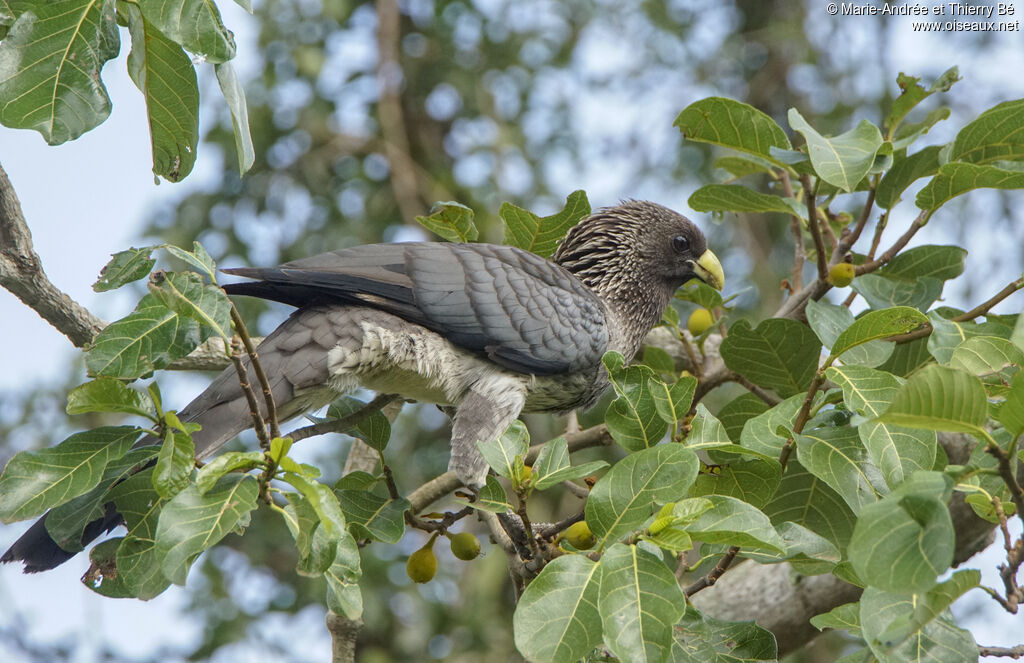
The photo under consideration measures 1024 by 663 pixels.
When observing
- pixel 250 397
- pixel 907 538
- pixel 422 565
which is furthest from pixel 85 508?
pixel 907 538

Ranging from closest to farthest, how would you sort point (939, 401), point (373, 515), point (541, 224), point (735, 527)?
1. point (939, 401)
2. point (735, 527)
3. point (373, 515)
4. point (541, 224)

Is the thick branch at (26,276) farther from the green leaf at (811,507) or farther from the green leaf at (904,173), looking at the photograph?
the green leaf at (904,173)

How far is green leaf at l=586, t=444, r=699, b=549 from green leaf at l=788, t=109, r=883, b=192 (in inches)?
32.3

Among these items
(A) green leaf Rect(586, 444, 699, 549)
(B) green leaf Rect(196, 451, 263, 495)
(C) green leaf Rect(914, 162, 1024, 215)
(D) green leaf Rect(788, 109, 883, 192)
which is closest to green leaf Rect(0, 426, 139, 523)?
(B) green leaf Rect(196, 451, 263, 495)

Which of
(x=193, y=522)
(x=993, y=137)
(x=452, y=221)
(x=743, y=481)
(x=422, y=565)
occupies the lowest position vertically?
(x=422, y=565)

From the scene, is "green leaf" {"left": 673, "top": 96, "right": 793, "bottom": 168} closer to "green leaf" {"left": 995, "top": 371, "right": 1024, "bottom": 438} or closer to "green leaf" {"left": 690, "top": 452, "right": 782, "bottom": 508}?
"green leaf" {"left": 690, "top": 452, "right": 782, "bottom": 508}

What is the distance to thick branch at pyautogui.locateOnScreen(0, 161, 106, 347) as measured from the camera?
227 centimetres

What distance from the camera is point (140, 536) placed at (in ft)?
6.78

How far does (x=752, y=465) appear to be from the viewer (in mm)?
2260

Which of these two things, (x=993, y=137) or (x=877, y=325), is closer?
(x=877, y=325)

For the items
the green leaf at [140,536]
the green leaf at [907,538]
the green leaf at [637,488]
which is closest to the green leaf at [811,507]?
the green leaf at [637,488]

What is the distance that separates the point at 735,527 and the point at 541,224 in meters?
1.64

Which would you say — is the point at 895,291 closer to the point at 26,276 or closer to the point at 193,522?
the point at 193,522

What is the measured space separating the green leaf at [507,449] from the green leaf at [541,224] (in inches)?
45.1
